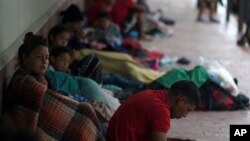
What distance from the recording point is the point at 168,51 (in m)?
7.59

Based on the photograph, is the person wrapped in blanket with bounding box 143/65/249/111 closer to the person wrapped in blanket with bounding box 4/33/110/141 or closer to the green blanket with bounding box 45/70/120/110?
the green blanket with bounding box 45/70/120/110

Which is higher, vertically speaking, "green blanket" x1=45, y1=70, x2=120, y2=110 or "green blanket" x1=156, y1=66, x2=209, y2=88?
"green blanket" x1=45, y1=70, x2=120, y2=110

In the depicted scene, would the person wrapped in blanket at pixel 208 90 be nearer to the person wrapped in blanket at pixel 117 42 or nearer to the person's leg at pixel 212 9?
the person wrapped in blanket at pixel 117 42

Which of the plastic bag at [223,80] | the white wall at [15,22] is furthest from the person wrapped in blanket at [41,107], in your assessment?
the plastic bag at [223,80]

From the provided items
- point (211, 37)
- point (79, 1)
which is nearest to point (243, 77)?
point (211, 37)

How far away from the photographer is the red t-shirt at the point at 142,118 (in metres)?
3.17

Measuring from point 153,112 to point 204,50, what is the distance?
4.66m

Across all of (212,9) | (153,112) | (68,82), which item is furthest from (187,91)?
(212,9)

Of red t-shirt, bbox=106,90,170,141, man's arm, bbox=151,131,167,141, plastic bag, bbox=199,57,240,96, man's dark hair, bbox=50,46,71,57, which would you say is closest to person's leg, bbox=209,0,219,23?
plastic bag, bbox=199,57,240,96

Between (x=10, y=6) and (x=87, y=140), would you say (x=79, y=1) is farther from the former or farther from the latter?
(x=87, y=140)

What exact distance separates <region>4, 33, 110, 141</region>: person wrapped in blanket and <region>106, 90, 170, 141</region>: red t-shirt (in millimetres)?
275

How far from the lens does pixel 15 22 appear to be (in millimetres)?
4121

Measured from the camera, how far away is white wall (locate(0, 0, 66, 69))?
12.4 feet

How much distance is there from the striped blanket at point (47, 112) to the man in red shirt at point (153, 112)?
275mm
